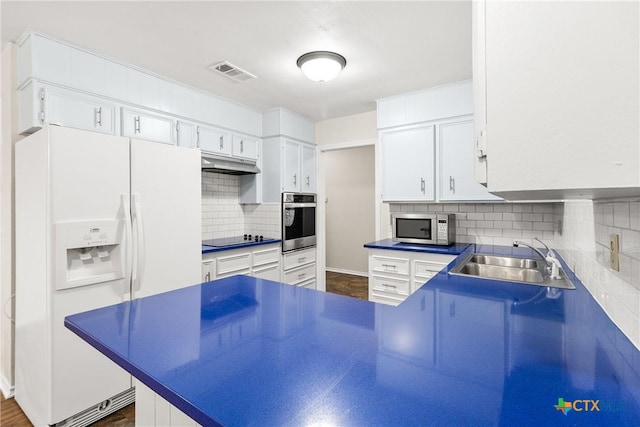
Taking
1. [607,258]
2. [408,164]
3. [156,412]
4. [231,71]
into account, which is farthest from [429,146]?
[156,412]

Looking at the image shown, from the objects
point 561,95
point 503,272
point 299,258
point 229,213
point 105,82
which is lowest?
point 299,258

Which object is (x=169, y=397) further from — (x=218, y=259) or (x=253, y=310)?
(x=218, y=259)

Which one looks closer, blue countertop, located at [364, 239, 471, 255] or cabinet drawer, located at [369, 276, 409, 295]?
blue countertop, located at [364, 239, 471, 255]

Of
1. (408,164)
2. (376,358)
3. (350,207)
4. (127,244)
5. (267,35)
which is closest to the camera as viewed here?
(376,358)

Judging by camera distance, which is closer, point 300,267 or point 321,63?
point 321,63

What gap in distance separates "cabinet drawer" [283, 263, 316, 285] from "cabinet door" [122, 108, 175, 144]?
6.55 feet

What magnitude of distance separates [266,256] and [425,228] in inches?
69.0

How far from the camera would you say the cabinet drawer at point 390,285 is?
2.92m

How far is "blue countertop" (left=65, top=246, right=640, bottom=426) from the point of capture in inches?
24.7

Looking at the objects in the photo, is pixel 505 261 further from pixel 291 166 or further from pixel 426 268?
pixel 291 166

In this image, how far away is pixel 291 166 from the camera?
12.9 ft

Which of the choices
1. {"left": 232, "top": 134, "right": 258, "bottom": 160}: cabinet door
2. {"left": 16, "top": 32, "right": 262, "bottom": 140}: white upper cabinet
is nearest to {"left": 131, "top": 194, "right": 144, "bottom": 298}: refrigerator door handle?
{"left": 16, "top": 32, "right": 262, "bottom": 140}: white upper cabinet

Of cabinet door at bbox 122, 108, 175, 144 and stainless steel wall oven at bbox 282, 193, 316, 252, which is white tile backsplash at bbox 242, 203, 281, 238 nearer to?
stainless steel wall oven at bbox 282, 193, 316, 252

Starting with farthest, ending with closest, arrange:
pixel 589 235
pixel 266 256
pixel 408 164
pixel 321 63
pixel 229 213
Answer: pixel 229 213 < pixel 266 256 < pixel 408 164 < pixel 321 63 < pixel 589 235
